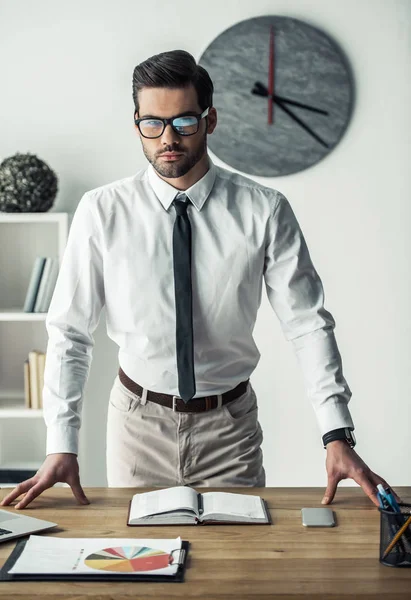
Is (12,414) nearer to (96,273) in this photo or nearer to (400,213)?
(96,273)

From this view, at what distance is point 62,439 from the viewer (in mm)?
1804

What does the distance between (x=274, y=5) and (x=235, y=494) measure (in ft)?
8.37

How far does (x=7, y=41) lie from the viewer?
3.71m

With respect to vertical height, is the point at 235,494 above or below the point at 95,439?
above

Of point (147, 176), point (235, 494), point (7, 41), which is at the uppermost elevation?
point (7, 41)

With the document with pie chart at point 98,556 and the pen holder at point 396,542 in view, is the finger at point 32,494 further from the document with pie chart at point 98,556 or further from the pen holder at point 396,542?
the pen holder at point 396,542

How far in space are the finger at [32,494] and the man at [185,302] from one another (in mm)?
294

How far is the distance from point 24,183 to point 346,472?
87.7 inches

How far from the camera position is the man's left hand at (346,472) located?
169cm

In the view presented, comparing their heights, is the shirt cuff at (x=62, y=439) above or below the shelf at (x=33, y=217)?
below

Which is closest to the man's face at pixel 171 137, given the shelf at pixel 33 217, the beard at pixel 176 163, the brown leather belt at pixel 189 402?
the beard at pixel 176 163

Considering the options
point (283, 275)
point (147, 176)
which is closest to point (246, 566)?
point (283, 275)

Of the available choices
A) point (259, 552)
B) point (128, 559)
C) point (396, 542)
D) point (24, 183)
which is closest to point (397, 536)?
point (396, 542)

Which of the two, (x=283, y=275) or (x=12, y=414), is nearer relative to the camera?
(x=283, y=275)
